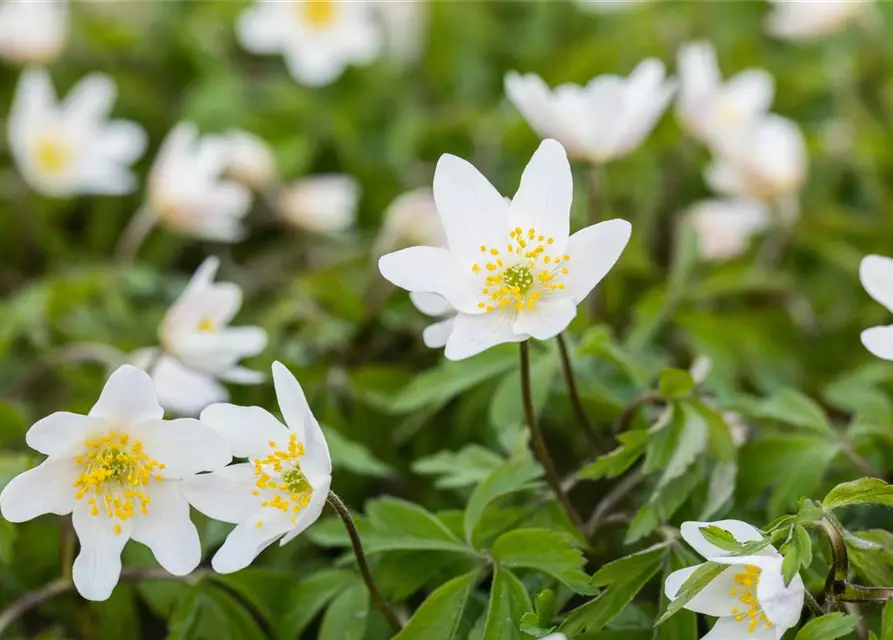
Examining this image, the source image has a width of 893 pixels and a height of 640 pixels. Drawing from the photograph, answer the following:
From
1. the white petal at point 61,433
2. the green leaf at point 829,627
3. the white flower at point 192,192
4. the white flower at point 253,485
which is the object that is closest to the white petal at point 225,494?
the white flower at point 253,485

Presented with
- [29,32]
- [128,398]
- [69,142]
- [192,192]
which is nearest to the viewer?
[128,398]

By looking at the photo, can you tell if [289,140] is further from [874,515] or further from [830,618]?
[830,618]

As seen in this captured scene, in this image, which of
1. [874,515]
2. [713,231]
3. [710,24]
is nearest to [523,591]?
[874,515]

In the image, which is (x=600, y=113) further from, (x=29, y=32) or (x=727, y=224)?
(x=29, y=32)

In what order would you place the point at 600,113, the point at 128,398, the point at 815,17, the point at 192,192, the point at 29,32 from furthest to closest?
the point at 815,17, the point at 29,32, the point at 192,192, the point at 600,113, the point at 128,398

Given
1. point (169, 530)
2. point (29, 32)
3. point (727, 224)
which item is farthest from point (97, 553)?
point (29, 32)

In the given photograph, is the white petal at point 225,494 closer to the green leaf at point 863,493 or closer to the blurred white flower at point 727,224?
the green leaf at point 863,493
